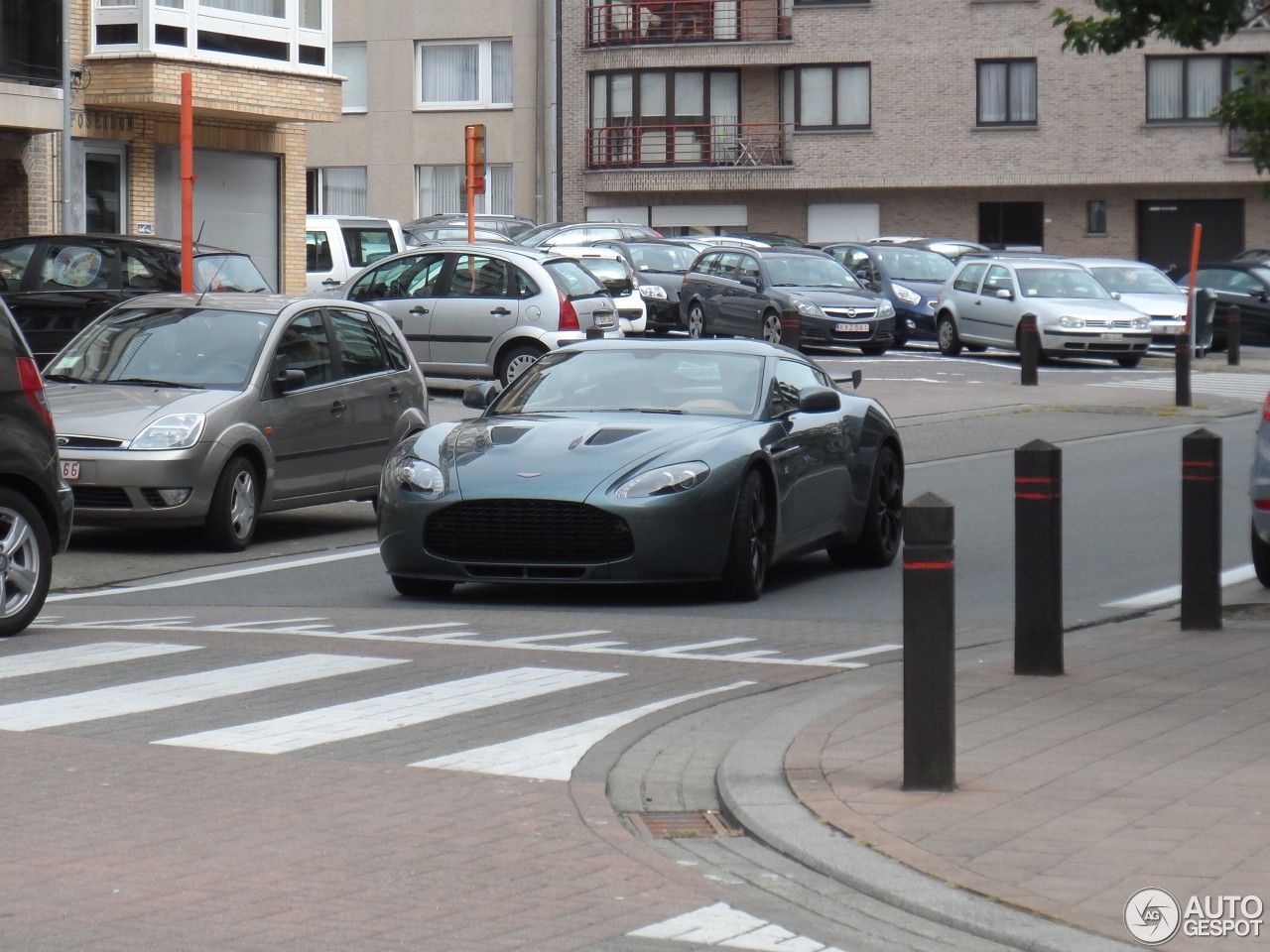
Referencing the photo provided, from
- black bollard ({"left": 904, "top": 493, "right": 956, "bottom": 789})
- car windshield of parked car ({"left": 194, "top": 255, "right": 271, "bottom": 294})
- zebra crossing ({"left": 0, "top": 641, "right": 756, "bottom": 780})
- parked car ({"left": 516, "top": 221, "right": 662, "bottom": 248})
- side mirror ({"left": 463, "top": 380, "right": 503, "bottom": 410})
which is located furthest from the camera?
parked car ({"left": 516, "top": 221, "right": 662, "bottom": 248})

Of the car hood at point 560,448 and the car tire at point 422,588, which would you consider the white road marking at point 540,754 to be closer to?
the car hood at point 560,448

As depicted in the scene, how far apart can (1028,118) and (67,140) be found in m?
36.0

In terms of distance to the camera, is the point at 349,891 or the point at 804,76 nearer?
the point at 349,891

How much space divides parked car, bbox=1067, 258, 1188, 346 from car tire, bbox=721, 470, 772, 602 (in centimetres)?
2410

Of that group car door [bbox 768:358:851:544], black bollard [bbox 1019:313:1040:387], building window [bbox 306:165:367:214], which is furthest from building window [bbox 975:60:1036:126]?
car door [bbox 768:358:851:544]

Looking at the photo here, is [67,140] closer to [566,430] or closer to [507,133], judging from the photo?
[566,430]

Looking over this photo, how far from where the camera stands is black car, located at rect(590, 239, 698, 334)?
35938 millimetres

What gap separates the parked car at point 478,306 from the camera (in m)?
24.7

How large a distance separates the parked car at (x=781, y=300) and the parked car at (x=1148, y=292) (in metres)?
3.82

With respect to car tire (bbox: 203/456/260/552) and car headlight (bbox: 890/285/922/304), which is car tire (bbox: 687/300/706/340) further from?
car tire (bbox: 203/456/260/552)

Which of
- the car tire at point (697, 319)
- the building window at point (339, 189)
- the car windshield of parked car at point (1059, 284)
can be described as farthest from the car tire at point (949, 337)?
the building window at point (339, 189)

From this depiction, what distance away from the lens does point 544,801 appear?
647 centimetres

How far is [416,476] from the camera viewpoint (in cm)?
1119

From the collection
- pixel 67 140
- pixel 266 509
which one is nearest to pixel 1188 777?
pixel 266 509
